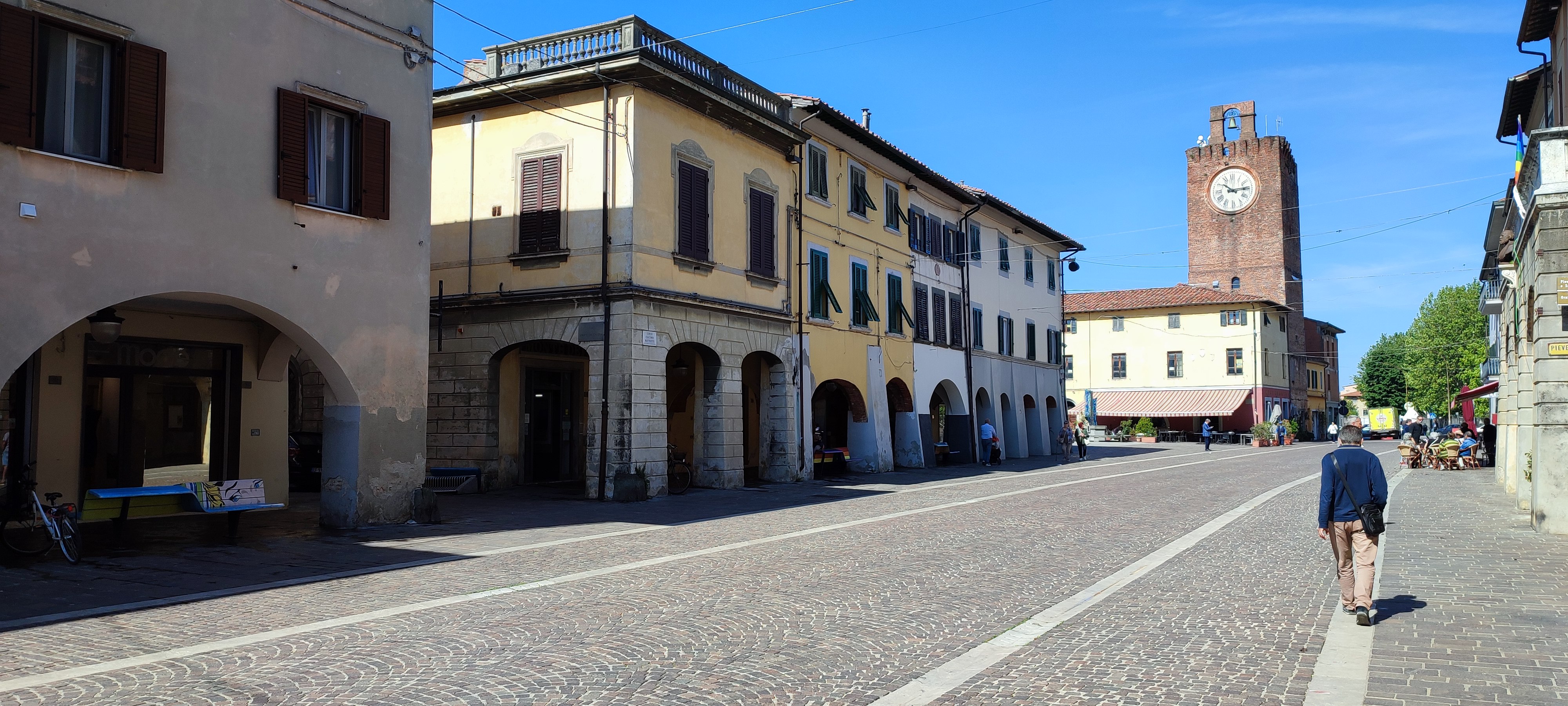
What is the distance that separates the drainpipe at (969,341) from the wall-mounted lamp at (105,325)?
26516 millimetres

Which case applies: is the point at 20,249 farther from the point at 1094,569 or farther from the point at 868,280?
the point at 868,280

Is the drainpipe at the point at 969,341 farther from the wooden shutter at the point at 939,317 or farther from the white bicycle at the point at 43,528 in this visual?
the white bicycle at the point at 43,528

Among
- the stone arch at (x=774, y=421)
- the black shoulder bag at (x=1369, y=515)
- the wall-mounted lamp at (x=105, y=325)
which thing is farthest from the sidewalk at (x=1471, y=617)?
the wall-mounted lamp at (x=105, y=325)

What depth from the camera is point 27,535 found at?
1249cm

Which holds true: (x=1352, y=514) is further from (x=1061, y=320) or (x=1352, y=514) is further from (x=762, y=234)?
(x=1061, y=320)

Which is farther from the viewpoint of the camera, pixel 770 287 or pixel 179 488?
pixel 770 287

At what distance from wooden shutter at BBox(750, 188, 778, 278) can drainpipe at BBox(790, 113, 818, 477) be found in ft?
3.50

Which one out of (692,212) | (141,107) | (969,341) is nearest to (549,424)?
(692,212)

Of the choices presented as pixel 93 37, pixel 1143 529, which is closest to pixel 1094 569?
pixel 1143 529

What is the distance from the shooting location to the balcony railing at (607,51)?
19995mm

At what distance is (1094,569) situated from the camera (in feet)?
35.0

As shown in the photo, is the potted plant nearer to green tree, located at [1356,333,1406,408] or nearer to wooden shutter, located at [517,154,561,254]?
green tree, located at [1356,333,1406,408]

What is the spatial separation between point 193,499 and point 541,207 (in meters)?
9.40

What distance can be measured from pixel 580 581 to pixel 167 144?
6826mm
